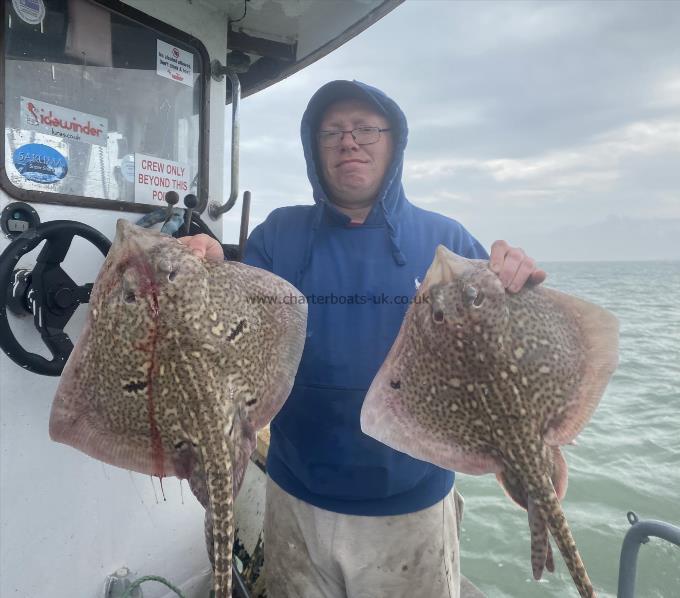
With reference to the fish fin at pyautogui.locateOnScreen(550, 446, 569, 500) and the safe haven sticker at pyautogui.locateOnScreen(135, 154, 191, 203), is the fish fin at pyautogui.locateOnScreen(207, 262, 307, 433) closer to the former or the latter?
the fish fin at pyautogui.locateOnScreen(550, 446, 569, 500)

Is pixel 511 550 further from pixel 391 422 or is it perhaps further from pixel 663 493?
pixel 391 422

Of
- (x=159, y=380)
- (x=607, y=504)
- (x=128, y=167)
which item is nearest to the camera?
(x=159, y=380)

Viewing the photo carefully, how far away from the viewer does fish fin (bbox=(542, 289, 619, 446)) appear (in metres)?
1.88

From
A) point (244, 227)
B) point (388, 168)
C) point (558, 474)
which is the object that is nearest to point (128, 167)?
point (244, 227)

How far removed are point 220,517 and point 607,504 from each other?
9143 millimetres

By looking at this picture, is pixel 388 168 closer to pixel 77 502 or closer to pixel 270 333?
pixel 270 333

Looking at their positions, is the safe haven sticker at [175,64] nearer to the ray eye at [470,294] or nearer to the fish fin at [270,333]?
the fish fin at [270,333]

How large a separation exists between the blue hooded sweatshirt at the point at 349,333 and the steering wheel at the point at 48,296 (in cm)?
94

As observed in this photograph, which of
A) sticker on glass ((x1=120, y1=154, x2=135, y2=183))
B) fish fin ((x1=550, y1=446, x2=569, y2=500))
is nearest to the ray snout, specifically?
fish fin ((x1=550, y1=446, x2=569, y2=500))

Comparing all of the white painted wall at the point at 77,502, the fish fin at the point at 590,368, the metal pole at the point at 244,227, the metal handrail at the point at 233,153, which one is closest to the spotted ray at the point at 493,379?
the fish fin at the point at 590,368

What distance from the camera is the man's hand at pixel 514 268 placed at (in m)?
1.99

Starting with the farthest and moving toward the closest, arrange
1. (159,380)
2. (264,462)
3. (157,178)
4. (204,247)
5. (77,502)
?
(264,462) < (157,178) < (77,502) < (204,247) < (159,380)

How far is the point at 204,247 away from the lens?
84.8 inches

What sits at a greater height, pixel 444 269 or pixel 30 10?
pixel 30 10
